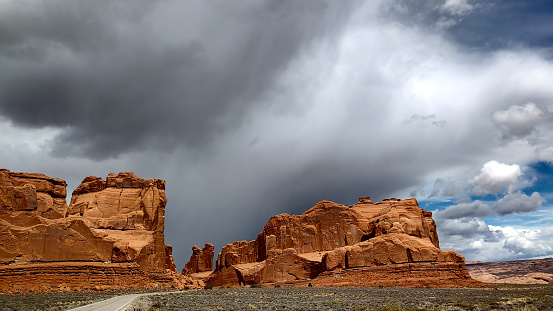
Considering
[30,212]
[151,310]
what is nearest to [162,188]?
[30,212]

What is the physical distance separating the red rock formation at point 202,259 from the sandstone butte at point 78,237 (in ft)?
235

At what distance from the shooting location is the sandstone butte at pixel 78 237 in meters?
52.0

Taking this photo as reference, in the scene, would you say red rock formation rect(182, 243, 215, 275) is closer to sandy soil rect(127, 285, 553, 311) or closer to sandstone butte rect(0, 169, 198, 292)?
sandstone butte rect(0, 169, 198, 292)

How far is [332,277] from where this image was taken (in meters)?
67.8

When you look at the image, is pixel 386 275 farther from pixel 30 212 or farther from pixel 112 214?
pixel 30 212

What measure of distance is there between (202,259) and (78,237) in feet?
284

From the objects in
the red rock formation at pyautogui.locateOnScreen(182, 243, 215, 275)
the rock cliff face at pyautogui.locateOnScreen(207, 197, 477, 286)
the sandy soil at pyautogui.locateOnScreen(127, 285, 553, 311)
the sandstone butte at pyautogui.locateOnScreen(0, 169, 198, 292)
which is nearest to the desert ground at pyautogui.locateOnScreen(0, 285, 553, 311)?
the sandy soil at pyautogui.locateOnScreen(127, 285, 553, 311)

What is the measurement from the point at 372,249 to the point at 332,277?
8.35 metres

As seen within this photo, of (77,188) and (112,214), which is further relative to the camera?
(77,188)

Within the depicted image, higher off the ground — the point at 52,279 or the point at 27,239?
the point at 27,239

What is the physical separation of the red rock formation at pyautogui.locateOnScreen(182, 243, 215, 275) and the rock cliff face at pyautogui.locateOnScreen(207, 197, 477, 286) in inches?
889

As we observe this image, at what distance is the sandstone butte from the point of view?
52031 millimetres

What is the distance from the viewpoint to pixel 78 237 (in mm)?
56469

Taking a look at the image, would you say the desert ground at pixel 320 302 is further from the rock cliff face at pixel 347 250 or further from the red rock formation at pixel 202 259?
the red rock formation at pixel 202 259
